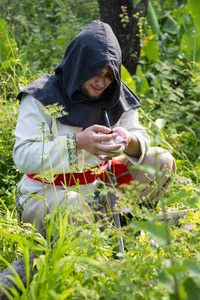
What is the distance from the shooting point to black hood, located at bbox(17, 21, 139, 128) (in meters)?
2.07

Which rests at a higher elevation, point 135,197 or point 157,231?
point 157,231

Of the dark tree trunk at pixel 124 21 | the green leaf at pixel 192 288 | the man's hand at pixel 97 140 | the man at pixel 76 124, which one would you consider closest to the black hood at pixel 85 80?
the man at pixel 76 124

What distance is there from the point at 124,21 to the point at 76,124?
2323 mm

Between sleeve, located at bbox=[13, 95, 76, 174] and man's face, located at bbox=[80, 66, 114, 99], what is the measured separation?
0.27 meters

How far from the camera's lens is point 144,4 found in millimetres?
4156

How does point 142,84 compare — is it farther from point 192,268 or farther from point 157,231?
point 192,268

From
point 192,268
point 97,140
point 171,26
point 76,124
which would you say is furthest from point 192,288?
point 171,26

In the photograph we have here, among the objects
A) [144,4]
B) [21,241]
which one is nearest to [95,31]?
[21,241]

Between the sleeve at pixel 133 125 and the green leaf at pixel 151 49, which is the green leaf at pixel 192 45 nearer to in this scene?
the green leaf at pixel 151 49

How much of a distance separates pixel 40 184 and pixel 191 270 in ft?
4.19

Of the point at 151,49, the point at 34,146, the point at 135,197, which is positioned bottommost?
the point at 151,49

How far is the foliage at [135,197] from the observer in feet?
4.15

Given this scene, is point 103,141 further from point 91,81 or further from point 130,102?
point 130,102

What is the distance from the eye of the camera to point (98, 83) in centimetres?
214
